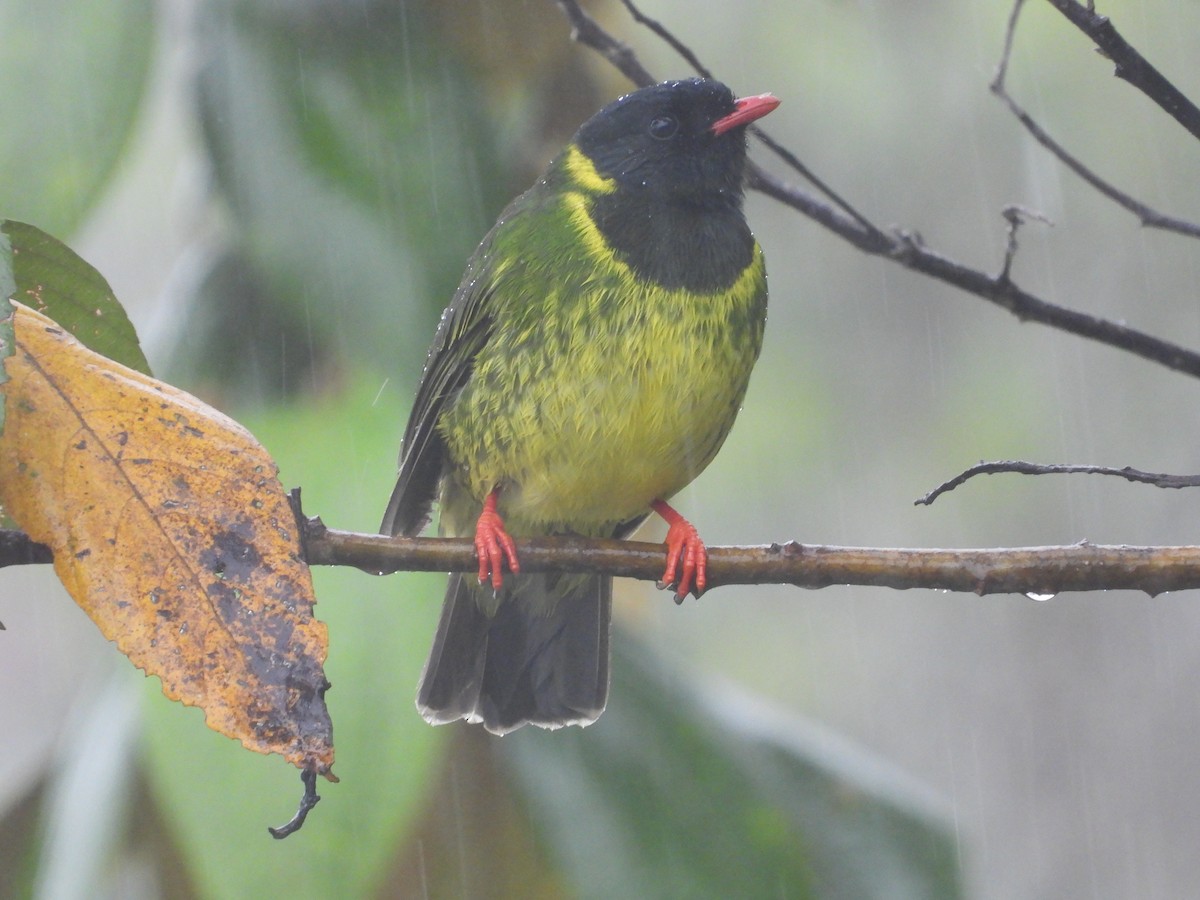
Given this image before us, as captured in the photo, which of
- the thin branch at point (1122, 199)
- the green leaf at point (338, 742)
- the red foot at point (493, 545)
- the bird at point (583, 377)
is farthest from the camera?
the bird at point (583, 377)

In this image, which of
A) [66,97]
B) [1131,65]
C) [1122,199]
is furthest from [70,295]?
[1122,199]

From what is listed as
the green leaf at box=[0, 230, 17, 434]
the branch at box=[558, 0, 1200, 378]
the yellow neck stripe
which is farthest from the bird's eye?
the green leaf at box=[0, 230, 17, 434]

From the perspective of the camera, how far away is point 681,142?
307cm

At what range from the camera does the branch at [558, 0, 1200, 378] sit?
2.15m

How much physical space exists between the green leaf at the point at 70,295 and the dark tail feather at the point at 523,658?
5.00ft

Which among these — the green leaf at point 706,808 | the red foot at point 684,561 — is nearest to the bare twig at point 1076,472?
the red foot at point 684,561

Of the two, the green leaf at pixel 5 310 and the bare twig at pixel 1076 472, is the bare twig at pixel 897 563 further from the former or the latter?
the green leaf at pixel 5 310

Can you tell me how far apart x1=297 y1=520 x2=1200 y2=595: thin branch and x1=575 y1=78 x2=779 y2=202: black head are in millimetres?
1082

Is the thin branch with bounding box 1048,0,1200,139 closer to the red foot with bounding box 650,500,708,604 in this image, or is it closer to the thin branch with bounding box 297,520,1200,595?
the thin branch with bounding box 297,520,1200,595

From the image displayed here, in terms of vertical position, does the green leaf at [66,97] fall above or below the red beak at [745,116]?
below

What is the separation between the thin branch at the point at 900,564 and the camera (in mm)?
1892

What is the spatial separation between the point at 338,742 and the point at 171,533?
126cm

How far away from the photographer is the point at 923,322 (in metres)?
8.85

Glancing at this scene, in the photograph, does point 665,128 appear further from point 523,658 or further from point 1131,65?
point 1131,65
